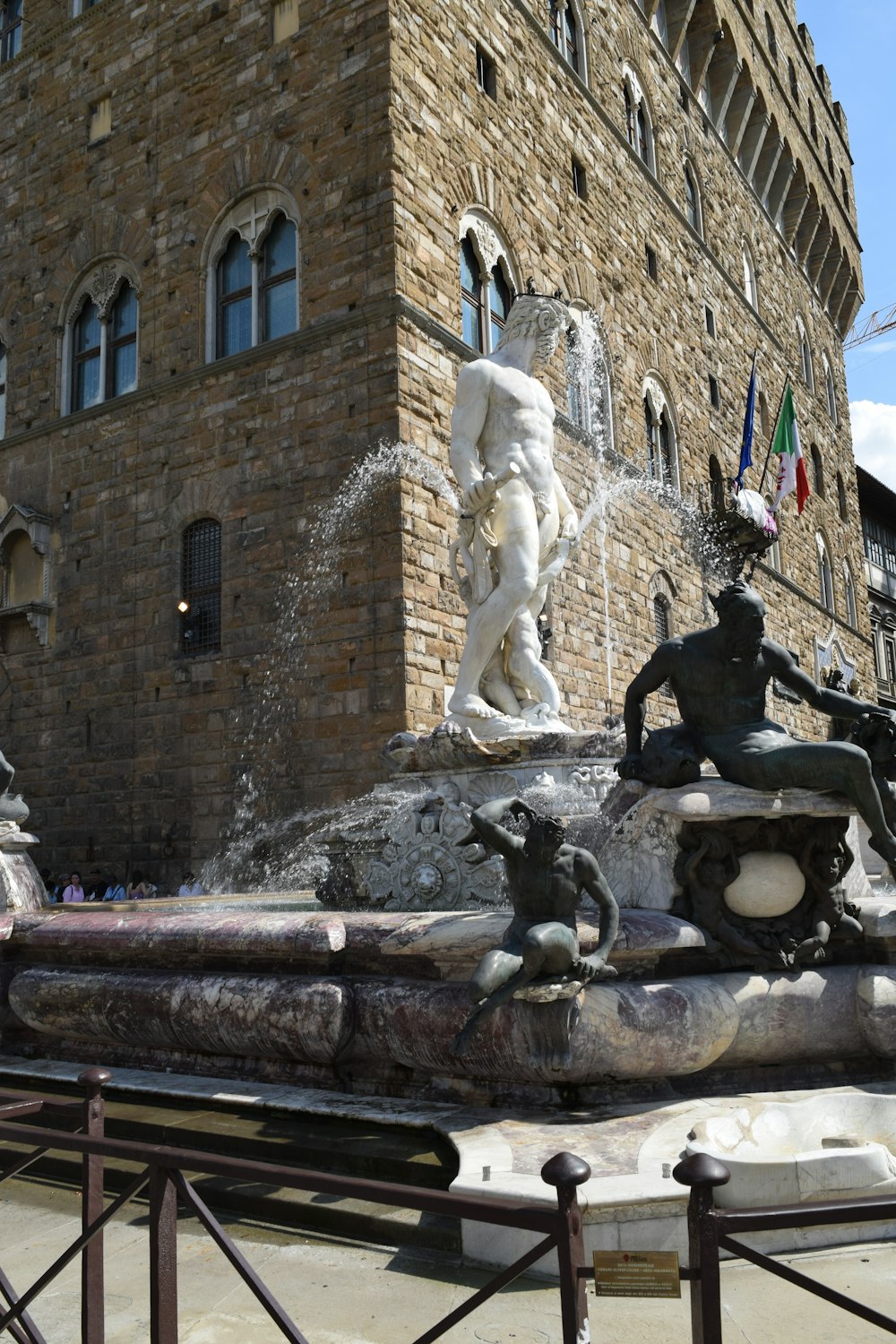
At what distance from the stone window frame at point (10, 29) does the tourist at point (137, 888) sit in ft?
41.9

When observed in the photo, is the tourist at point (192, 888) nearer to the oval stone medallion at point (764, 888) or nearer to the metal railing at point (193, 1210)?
the oval stone medallion at point (764, 888)

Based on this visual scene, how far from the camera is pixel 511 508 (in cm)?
714

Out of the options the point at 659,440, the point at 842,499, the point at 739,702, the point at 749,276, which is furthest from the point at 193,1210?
the point at 842,499

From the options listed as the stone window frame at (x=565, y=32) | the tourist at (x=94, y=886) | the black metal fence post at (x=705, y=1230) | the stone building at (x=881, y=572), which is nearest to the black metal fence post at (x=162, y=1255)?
the black metal fence post at (x=705, y=1230)

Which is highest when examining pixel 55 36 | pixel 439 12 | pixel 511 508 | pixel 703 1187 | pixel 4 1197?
pixel 55 36

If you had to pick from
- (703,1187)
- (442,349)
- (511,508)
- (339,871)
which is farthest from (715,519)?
(703,1187)

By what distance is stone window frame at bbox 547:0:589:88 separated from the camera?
54.7ft

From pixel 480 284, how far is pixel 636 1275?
43.7 ft

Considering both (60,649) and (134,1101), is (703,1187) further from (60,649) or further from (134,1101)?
(60,649)

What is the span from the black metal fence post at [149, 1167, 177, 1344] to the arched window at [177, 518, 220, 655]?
11032mm

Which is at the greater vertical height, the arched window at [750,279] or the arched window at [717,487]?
the arched window at [750,279]

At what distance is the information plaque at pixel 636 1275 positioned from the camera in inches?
60.3

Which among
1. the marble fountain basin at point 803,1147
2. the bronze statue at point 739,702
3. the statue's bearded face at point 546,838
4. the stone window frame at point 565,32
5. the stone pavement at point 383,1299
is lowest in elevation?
the stone pavement at point 383,1299

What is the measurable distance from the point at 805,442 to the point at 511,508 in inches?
977
